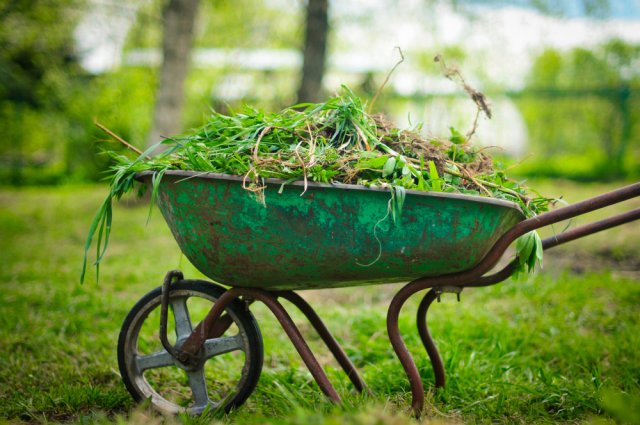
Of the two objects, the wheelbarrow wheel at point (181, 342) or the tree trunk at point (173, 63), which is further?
the tree trunk at point (173, 63)

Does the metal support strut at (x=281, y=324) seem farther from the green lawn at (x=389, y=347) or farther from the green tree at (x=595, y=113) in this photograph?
the green tree at (x=595, y=113)

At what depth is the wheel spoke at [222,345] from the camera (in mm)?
2387

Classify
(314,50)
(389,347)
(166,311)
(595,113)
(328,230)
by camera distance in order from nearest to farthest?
(328,230), (166,311), (389,347), (314,50), (595,113)

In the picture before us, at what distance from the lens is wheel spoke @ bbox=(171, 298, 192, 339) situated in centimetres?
248

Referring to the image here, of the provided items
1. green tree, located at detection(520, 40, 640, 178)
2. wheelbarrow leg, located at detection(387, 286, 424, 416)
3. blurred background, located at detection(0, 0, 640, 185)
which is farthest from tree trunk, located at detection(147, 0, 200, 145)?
wheelbarrow leg, located at detection(387, 286, 424, 416)

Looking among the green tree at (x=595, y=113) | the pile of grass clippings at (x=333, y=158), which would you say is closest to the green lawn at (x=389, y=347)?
the pile of grass clippings at (x=333, y=158)

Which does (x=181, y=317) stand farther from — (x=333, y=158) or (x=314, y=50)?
(x=314, y=50)

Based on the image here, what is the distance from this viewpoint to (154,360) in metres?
2.51

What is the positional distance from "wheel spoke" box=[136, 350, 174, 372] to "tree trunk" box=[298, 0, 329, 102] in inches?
191

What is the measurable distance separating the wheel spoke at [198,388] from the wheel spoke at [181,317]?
6.3 inches

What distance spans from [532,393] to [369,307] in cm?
162

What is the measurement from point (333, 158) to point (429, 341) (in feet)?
3.21

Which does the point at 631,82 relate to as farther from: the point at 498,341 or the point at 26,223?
the point at 26,223

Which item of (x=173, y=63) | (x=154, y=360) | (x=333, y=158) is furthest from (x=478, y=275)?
(x=173, y=63)
